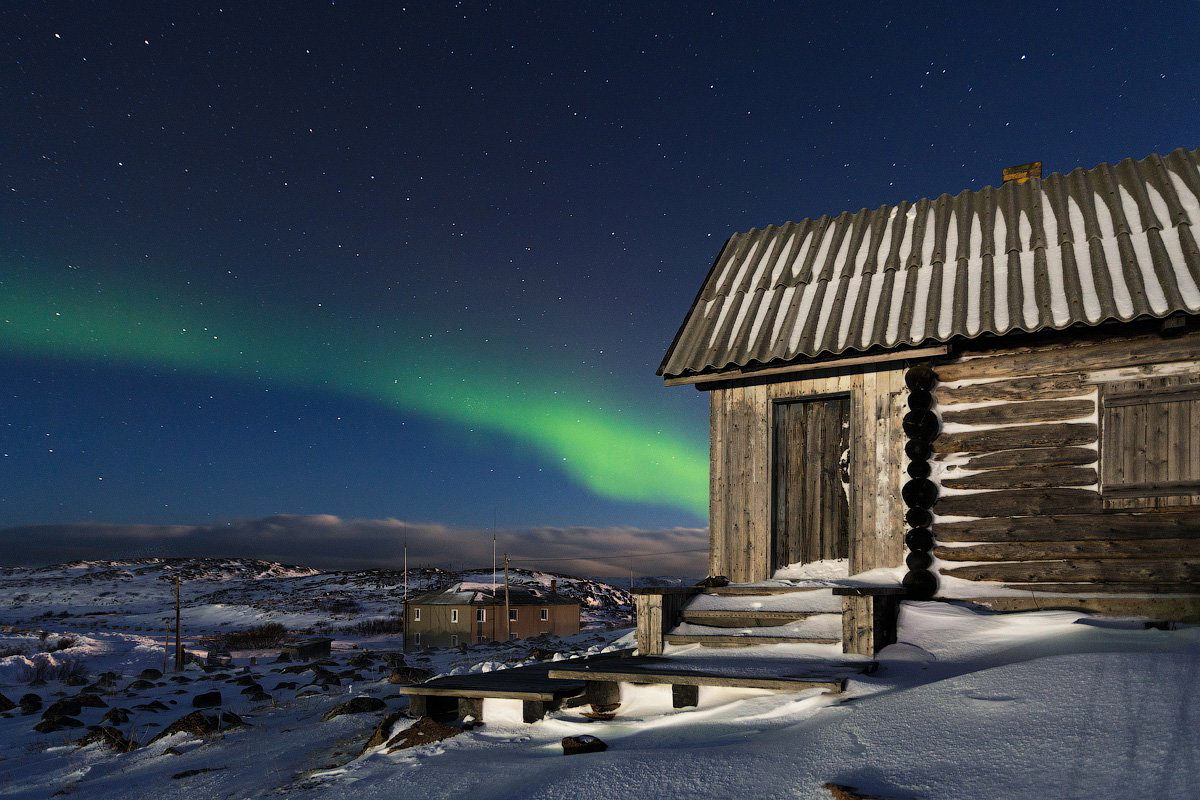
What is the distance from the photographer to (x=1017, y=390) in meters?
9.54

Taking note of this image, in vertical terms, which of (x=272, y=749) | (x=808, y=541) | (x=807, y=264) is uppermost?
(x=807, y=264)

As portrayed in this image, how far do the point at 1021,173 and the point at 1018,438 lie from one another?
4.85 metres

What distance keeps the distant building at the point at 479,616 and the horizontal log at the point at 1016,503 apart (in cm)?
3940

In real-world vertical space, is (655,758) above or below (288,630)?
above

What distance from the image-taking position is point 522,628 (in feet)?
163

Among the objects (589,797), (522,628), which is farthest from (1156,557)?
(522,628)

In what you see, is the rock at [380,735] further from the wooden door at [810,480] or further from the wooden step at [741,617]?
the wooden door at [810,480]

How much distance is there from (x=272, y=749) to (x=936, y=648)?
7.14 m

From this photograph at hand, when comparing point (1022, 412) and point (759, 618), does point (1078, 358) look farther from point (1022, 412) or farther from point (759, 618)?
point (759, 618)

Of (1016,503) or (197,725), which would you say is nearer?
(1016,503)

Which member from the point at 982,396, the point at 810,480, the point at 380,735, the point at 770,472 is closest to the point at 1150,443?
the point at 982,396

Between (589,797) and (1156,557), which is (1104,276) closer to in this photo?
(1156,557)

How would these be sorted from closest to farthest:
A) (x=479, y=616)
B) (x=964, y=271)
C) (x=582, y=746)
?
(x=582, y=746), (x=964, y=271), (x=479, y=616)

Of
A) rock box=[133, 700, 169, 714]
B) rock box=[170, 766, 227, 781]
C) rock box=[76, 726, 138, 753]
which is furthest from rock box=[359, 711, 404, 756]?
rock box=[133, 700, 169, 714]
